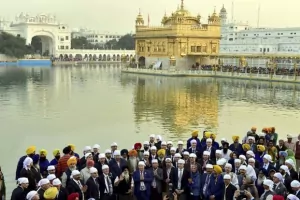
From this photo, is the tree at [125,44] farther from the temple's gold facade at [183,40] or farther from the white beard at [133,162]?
the white beard at [133,162]

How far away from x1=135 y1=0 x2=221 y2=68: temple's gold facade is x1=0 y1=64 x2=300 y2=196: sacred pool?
19.4 meters

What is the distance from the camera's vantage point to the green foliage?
79188 millimetres

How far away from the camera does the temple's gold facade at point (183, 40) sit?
159ft

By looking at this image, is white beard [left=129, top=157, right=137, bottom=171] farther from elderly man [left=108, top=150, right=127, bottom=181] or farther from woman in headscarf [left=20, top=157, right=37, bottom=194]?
woman in headscarf [left=20, top=157, right=37, bottom=194]

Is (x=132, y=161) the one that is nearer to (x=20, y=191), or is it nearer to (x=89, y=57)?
(x=20, y=191)

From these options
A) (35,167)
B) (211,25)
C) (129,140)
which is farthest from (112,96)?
(211,25)

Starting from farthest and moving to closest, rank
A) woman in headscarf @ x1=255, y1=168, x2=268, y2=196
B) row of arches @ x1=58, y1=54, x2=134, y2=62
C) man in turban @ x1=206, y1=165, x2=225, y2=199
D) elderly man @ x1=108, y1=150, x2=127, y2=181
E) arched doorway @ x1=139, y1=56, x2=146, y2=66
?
row of arches @ x1=58, y1=54, x2=134, y2=62
arched doorway @ x1=139, y1=56, x2=146, y2=66
elderly man @ x1=108, y1=150, x2=127, y2=181
woman in headscarf @ x1=255, y1=168, x2=268, y2=196
man in turban @ x1=206, y1=165, x2=225, y2=199

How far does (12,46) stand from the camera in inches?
3150

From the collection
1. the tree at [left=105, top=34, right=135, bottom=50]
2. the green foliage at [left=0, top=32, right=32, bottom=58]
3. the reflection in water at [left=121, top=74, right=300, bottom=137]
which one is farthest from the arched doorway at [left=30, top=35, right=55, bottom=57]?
the reflection in water at [left=121, top=74, right=300, bottom=137]

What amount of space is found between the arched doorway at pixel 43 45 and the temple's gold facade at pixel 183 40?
50.3 meters

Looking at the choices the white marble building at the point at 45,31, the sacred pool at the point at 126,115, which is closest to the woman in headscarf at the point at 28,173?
the sacred pool at the point at 126,115

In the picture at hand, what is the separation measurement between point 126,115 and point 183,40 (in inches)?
1209

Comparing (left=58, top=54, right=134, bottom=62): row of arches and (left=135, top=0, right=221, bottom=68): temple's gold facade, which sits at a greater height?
(left=135, top=0, right=221, bottom=68): temple's gold facade

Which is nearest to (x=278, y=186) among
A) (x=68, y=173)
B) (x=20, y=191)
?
(x=68, y=173)
